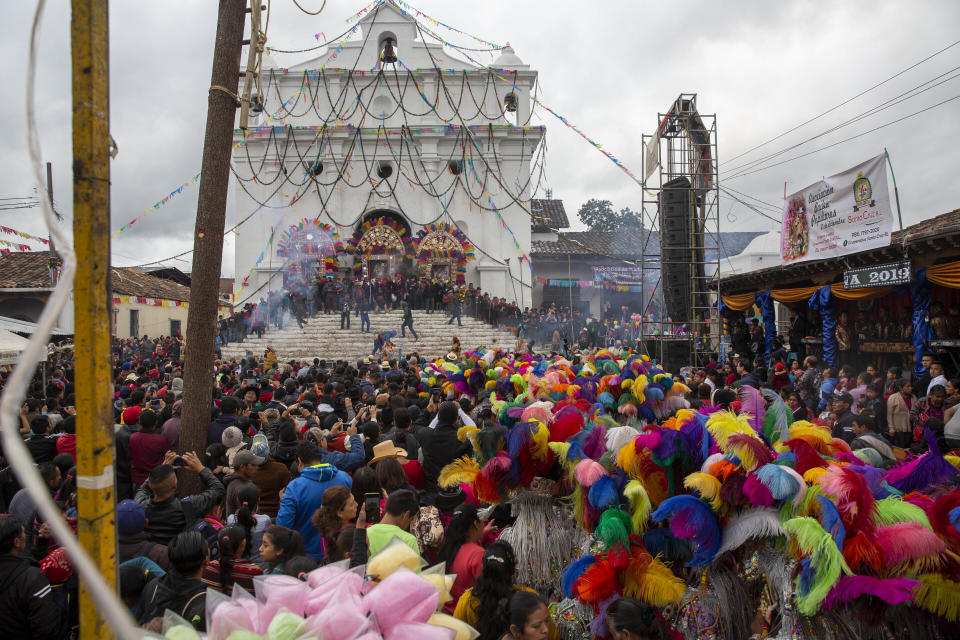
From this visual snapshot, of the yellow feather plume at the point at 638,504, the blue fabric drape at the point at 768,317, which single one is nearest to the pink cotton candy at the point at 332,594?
the yellow feather plume at the point at 638,504

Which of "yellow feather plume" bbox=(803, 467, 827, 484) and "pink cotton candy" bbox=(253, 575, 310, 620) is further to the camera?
"yellow feather plume" bbox=(803, 467, 827, 484)

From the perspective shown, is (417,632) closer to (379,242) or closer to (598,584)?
(598,584)

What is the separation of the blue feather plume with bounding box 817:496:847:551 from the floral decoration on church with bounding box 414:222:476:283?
77.9 ft

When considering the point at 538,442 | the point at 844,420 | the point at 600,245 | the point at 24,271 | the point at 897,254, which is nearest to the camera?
the point at 538,442

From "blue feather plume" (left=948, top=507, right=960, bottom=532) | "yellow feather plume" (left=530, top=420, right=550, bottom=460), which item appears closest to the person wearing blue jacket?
"yellow feather plume" (left=530, top=420, right=550, bottom=460)

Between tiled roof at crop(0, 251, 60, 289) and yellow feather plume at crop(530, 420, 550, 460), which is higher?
tiled roof at crop(0, 251, 60, 289)

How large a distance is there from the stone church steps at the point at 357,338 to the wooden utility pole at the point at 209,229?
15152 mm

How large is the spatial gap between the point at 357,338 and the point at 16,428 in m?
19.4

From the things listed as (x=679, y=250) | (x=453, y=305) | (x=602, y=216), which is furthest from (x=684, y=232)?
(x=602, y=216)

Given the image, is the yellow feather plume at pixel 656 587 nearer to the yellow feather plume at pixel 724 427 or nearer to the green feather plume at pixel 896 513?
the yellow feather plume at pixel 724 427

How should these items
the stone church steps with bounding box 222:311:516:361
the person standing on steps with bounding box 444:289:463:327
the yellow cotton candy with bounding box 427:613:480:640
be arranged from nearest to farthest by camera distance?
the yellow cotton candy with bounding box 427:613:480:640 < the stone church steps with bounding box 222:311:516:361 < the person standing on steps with bounding box 444:289:463:327

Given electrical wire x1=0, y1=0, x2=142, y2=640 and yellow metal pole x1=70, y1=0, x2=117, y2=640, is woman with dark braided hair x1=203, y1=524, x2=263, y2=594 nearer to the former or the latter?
yellow metal pole x1=70, y1=0, x2=117, y2=640

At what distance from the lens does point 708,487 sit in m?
2.66

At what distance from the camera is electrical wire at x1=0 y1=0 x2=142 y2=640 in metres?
1.04
